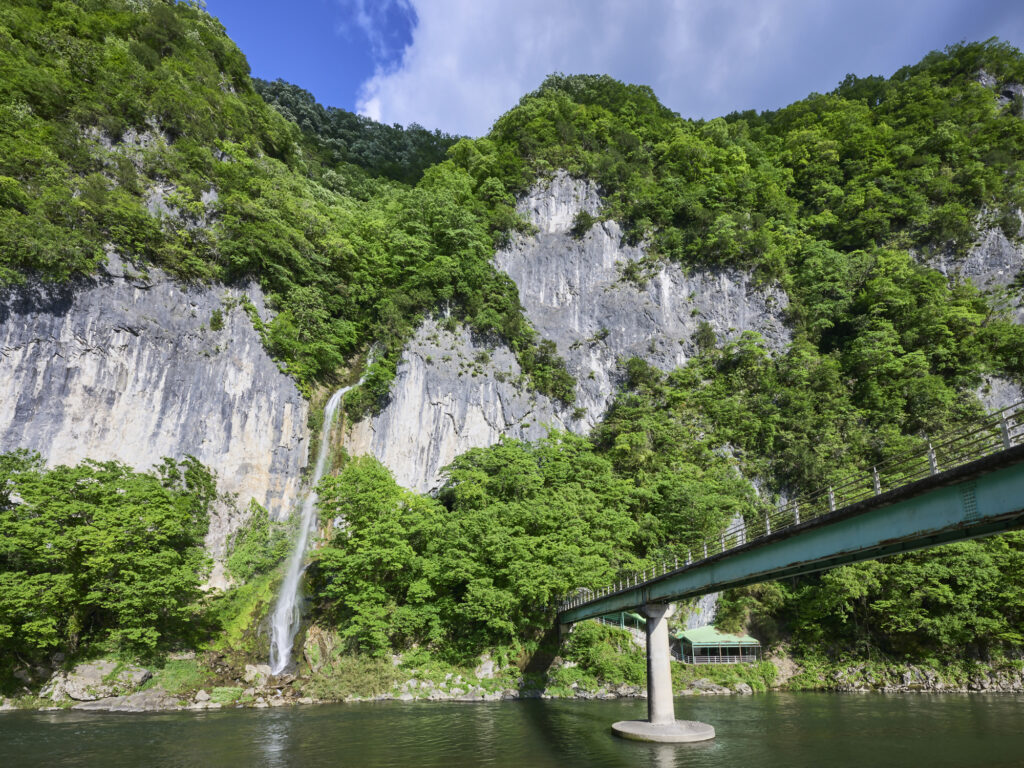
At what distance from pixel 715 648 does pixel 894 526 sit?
24876mm

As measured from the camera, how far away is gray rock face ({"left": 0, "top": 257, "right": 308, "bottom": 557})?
2796 centimetres

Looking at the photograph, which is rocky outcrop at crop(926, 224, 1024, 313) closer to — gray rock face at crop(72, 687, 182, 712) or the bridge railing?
the bridge railing

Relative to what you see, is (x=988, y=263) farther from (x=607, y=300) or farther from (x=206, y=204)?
(x=206, y=204)

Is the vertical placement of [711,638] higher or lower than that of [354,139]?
lower

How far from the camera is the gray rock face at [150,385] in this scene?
27964mm

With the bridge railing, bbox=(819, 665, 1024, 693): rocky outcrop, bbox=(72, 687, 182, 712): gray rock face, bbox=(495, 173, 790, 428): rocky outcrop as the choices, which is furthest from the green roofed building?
bbox=(72, 687, 182, 712): gray rock face

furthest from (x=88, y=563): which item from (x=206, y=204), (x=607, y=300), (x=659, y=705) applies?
(x=607, y=300)

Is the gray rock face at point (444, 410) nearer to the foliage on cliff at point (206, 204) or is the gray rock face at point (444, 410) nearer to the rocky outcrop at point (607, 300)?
the foliage on cliff at point (206, 204)

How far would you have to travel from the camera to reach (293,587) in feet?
96.8

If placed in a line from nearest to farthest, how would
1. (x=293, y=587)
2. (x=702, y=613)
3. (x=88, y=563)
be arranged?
1. (x=88, y=563)
2. (x=293, y=587)
3. (x=702, y=613)

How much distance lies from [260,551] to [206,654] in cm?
577

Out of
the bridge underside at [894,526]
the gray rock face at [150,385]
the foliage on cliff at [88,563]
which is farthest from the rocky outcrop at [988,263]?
the foliage on cliff at [88,563]

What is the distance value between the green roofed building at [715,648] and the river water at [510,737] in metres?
7.23

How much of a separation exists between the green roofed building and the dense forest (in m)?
1.86
